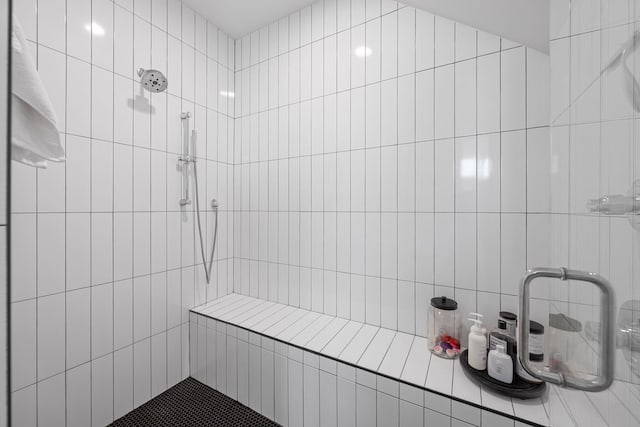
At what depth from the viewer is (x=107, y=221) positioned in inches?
50.6

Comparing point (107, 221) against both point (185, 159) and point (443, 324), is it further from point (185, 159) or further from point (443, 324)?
point (443, 324)

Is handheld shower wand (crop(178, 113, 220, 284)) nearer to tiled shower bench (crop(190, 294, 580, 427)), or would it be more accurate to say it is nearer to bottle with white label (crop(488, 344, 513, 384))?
tiled shower bench (crop(190, 294, 580, 427))

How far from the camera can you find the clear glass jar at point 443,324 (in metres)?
1.16

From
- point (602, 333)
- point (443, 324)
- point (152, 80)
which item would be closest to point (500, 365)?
point (443, 324)

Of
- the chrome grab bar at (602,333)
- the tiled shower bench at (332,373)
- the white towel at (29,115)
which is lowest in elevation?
the tiled shower bench at (332,373)

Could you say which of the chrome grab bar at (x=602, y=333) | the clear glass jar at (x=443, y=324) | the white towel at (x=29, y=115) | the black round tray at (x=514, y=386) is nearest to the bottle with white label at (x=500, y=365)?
the black round tray at (x=514, y=386)

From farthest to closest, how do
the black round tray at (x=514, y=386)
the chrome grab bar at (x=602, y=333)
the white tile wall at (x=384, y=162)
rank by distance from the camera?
1. the white tile wall at (x=384, y=162)
2. the black round tray at (x=514, y=386)
3. the chrome grab bar at (x=602, y=333)

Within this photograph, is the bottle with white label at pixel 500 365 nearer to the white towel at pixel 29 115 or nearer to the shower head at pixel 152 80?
the white towel at pixel 29 115

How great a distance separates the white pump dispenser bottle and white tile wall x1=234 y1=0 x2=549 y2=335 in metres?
0.17

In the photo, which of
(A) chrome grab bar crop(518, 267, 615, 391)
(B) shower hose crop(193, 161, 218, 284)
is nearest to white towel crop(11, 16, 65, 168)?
(B) shower hose crop(193, 161, 218, 284)

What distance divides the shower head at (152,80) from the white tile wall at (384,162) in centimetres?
61

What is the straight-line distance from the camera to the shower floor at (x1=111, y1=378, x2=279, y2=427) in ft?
4.22

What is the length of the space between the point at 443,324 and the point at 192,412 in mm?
1324

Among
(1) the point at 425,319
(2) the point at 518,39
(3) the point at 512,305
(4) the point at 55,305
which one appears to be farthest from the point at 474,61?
(4) the point at 55,305
